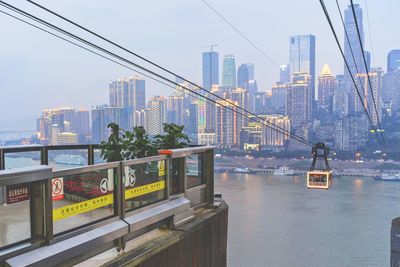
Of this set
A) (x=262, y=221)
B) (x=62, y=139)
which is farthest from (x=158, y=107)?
(x=62, y=139)

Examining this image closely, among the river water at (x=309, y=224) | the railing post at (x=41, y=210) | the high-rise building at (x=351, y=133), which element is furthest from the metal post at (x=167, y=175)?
the high-rise building at (x=351, y=133)

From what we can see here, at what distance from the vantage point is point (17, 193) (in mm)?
2148

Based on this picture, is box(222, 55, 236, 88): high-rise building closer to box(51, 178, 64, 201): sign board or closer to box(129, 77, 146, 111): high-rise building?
box(129, 77, 146, 111): high-rise building

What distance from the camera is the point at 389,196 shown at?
53.8m

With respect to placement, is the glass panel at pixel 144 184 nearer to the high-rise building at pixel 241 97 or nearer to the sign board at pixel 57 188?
the sign board at pixel 57 188

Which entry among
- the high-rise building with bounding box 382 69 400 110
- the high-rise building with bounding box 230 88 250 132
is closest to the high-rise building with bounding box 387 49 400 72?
the high-rise building with bounding box 382 69 400 110

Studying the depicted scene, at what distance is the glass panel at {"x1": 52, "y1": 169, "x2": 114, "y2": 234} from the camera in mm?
2447

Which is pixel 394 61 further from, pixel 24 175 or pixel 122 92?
pixel 24 175

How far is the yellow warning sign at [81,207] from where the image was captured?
7.99 feet

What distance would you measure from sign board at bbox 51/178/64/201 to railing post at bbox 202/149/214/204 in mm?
2608

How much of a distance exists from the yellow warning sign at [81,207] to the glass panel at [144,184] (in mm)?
268

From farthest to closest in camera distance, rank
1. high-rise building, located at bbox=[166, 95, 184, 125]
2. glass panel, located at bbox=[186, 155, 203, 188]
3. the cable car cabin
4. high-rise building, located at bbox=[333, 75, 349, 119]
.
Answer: high-rise building, located at bbox=[333, 75, 349, 119] → high-rise building, located at bbox=[166, 95, 184, 125] → the cable car cabin → glass panel, located at bbox=[186, 155, 203, 188]

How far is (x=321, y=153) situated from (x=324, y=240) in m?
29.8

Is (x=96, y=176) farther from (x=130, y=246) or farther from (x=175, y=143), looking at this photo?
(x=175, y=143)
